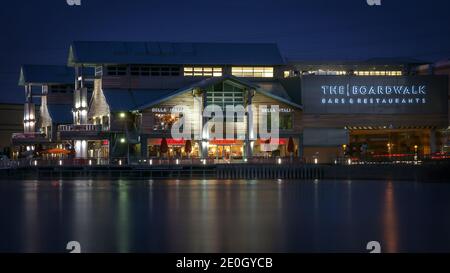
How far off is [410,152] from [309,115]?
50.1 ft

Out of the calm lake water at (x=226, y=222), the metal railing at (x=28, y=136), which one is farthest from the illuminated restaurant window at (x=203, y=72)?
the calm lake water at (x=226, y=222)

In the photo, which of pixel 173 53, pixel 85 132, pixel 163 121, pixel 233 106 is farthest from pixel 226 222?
pixel 173 53

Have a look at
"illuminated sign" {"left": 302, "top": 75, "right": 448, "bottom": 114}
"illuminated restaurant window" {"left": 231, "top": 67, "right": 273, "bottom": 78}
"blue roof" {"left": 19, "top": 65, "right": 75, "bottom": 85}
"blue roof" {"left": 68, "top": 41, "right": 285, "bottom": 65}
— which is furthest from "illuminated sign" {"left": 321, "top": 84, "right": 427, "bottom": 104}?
"blue roof" {"left": 19, "top": 65, "right": 75, "bottom": 85}

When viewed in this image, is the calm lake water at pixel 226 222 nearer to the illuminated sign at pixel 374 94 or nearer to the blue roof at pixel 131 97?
the blue roof at pixel 131 97

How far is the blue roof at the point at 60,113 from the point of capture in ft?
413

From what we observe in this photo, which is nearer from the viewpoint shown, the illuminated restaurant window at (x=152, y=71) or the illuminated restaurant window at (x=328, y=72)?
the illuminated restaurant window at (x=152, y=71)

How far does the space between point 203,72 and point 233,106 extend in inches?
352

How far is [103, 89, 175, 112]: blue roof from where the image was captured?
103 meters

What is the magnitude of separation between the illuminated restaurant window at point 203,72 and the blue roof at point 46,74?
1072 inches

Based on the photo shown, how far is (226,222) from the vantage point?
3909 cm

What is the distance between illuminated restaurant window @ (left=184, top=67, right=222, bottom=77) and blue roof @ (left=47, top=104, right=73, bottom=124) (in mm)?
24921
